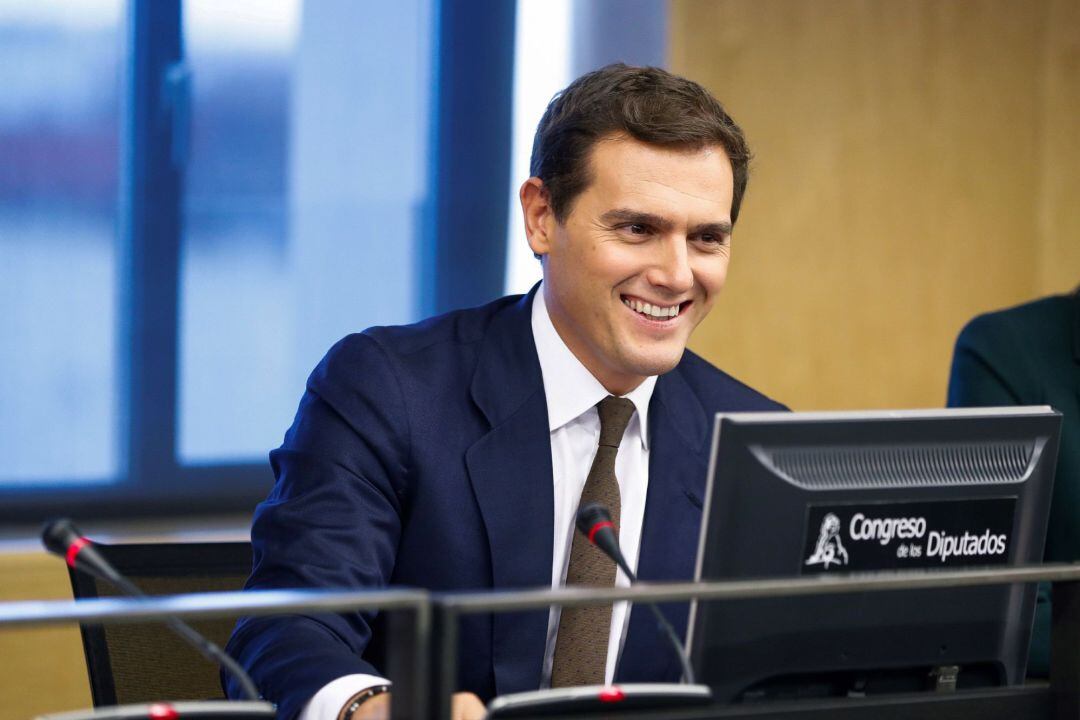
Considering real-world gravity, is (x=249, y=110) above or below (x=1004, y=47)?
below

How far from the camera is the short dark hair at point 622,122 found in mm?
1720

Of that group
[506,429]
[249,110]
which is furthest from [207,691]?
[249,110]

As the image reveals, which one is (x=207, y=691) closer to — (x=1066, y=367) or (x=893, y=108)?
(x=1066, y=367)

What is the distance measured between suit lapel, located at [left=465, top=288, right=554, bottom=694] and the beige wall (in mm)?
1755

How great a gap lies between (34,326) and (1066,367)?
2.15 metres

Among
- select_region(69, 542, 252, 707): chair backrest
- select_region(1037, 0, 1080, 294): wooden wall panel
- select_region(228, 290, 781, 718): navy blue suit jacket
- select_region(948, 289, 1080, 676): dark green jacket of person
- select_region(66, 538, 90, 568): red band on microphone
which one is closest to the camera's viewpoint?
select_region(66, 538, 90, 568): red band on microphone

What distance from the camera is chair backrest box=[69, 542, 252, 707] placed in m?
1.69

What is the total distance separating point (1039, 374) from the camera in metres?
2.18

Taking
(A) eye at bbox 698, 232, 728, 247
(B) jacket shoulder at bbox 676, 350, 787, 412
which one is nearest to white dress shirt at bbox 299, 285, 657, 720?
(B) jacket shoulder at bbox 676, 350, 787, 412

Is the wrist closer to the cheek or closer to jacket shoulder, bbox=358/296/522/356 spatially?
jacket shoulder, bbox=358/296/522/356

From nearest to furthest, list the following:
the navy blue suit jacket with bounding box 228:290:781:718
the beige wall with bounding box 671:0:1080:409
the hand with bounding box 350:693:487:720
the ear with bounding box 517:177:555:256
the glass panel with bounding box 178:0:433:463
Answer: the hand with bounding box 350:693:487:720, the navy blue suit jacket with bounding box 228:290:781:718, the ear with bounding box 517:177:555:256, the glass panel with bounding box 178:0:433:463, the beige wall with bounding box 671:0:1080:409

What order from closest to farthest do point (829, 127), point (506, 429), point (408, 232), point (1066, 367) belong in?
point (506, 429) < point (1066, 367) < point (408, 232) < point (829, 127)

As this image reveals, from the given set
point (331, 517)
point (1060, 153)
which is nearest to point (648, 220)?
point (331, 517)

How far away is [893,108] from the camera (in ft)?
11.9
